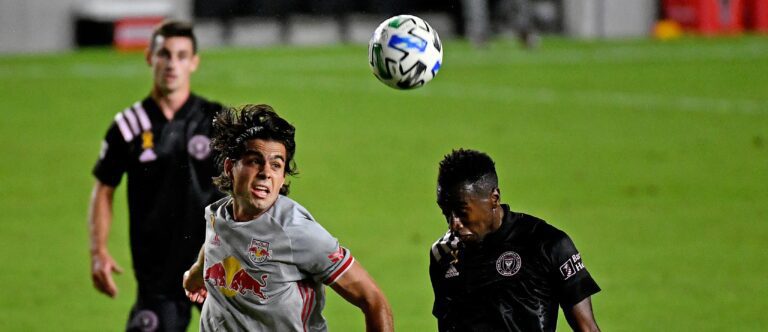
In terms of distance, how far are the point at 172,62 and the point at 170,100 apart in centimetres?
22

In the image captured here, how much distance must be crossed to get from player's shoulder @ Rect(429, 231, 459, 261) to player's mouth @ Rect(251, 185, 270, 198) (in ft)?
2.80

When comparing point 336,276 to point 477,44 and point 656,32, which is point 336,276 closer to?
point 477,44

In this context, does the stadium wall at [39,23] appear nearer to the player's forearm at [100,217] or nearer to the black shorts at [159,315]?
the player's forearm at [100,217]

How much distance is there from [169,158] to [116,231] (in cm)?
648

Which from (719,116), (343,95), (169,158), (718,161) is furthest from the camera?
(343,95)

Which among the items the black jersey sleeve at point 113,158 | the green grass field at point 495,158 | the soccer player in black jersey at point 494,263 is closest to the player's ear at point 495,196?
the soccer player in black jersey at point 494,263

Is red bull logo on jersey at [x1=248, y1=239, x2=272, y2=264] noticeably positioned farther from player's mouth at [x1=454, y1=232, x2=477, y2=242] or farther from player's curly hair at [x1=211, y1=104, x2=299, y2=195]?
player's mouth at [x1=454, y1=232, x2=477, y2=242]

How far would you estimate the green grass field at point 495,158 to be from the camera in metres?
11.8

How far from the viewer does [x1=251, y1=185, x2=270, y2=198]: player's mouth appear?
19.6 feet

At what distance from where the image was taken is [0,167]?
61.9ft

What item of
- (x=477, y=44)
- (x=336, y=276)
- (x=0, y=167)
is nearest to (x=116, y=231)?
(x=0, y=167)

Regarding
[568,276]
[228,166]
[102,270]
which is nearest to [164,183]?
[102,270]

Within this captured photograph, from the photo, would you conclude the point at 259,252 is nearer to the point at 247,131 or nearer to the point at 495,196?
the point at 247,131

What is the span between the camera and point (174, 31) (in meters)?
8.80
